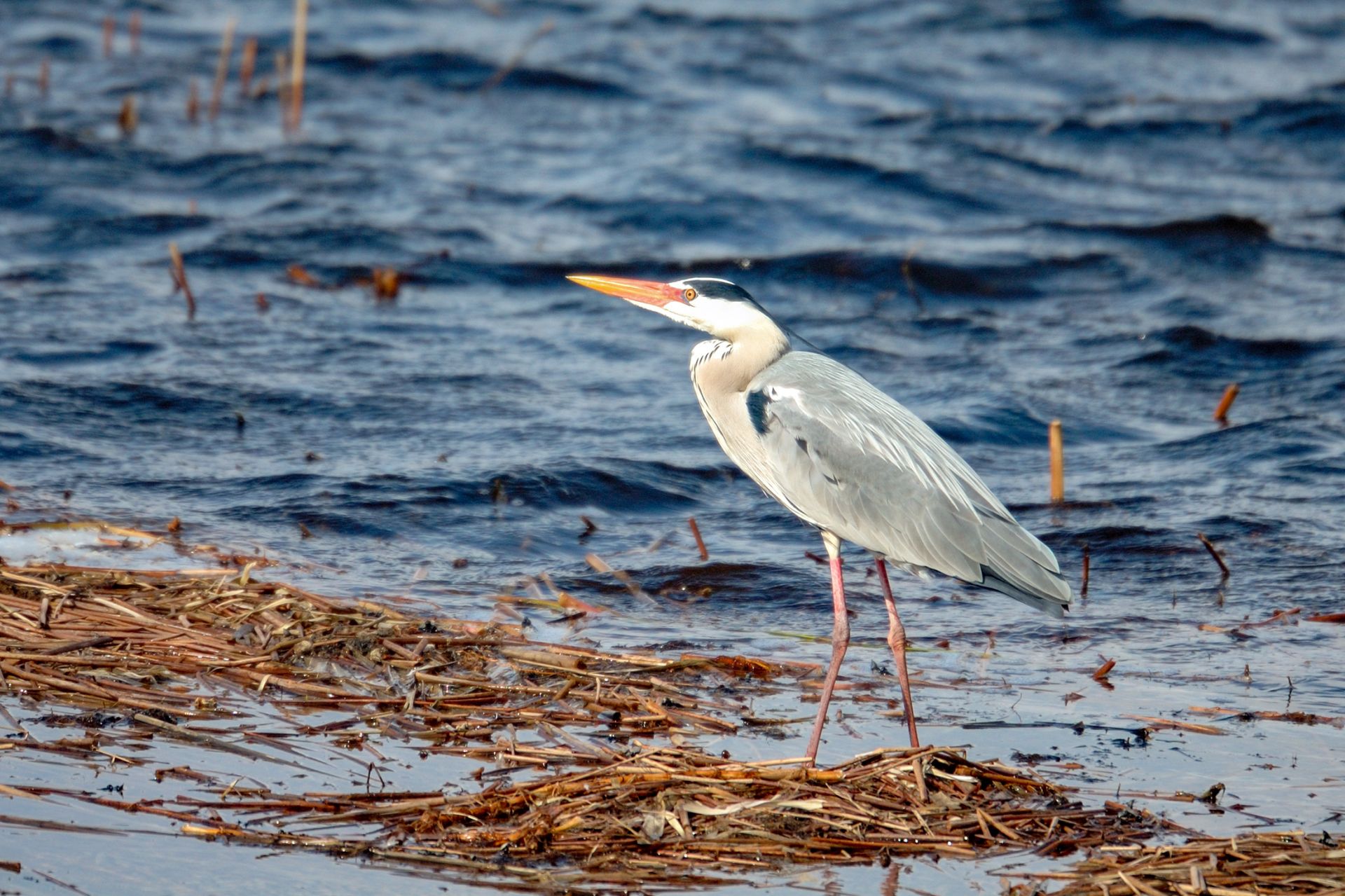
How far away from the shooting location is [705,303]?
568 centimetres

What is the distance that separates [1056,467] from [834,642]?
2879 millimetres

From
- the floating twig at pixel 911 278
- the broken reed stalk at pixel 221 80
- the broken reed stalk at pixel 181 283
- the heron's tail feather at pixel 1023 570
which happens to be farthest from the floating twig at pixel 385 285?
the heron's tail feather at pixel 1023 570

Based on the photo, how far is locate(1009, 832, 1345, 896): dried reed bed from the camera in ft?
12.4

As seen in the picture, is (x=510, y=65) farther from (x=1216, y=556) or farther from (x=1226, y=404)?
(x=1216, y=556)

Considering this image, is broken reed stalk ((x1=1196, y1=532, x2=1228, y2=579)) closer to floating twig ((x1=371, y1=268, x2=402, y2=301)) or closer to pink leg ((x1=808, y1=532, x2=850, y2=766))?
pink leg ((x1=808, y1=532, x2=850, y2=766))

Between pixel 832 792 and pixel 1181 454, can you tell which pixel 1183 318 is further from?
pixel 832 792

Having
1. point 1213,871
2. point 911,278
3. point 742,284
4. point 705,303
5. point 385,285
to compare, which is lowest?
point 385,285

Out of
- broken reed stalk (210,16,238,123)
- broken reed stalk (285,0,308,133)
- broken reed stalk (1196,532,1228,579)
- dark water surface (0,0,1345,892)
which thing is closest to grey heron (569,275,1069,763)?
dark water surface (0,0,1345,892)

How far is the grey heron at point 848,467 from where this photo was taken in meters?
5.14

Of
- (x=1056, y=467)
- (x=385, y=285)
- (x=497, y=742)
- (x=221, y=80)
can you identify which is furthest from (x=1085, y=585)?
(x=221, y=80)

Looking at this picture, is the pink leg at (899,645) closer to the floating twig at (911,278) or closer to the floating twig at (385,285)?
the floating twig at (385,285)

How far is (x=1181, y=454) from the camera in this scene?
863cm

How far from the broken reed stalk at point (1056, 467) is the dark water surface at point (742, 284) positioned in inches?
4.0

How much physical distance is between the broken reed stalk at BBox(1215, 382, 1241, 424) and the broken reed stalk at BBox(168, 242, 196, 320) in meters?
6.32
